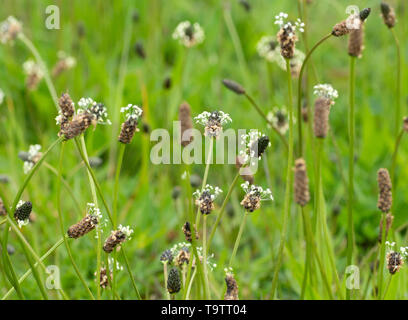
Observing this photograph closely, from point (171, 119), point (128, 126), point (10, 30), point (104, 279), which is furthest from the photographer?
point (171, 119)

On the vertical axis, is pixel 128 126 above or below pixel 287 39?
below

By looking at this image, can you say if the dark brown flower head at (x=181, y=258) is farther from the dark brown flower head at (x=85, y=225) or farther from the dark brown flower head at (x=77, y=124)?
the dark brown flower head at (x=77, y=124)

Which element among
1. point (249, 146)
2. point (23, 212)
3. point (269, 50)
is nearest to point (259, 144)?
point (249, 146)

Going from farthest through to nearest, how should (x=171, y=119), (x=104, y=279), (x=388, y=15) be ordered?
(x=171, y=119) → (x=388, y=15) → (x=104, y=279)

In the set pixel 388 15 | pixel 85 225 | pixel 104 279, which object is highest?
pixel 388 15

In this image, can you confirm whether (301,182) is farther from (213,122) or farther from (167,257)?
(167,257)

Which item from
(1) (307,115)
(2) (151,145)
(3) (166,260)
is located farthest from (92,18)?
(3) (166,260)

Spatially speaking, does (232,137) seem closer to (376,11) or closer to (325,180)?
(325,180)
